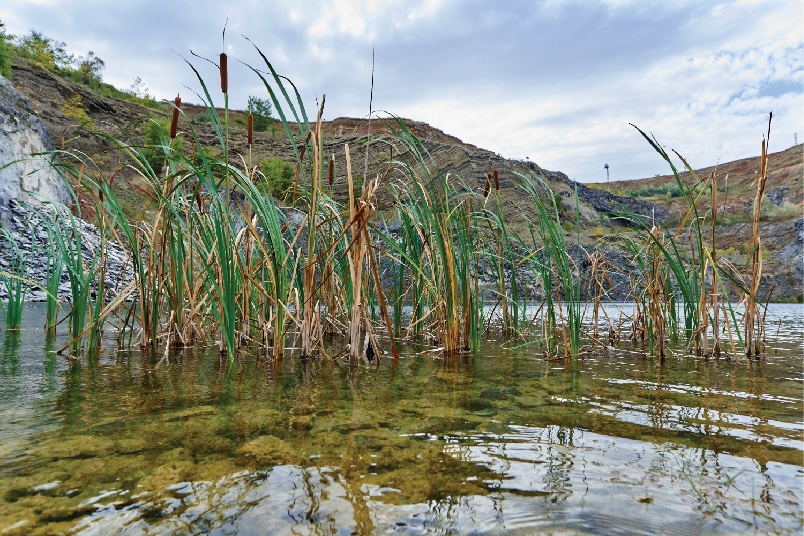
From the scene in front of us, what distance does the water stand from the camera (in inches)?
21.6

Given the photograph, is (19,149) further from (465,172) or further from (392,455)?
(465,172)

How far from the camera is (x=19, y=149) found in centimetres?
1153

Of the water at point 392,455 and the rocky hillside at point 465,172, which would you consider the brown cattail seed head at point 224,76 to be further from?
the rocky hillside at point 465,172

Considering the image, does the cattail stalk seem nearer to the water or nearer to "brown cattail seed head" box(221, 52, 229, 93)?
"brown cattail seed head" box(221, 52, 229, 93)

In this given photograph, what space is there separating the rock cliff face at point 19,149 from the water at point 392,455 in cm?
1073

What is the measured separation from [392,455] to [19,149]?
1473 centimetres

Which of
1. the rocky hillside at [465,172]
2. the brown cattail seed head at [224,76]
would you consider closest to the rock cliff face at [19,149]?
the rocky hillside at [465,172]

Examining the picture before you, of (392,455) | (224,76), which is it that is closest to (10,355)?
(224,76)

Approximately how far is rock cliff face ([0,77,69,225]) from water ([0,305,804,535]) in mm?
10730

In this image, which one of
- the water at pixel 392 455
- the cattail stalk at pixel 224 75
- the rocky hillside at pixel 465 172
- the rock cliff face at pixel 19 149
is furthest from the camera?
the rocky hillside at pixel 465 172

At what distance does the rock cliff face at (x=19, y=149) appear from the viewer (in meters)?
9.55

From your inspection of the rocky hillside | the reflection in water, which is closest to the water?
the reflection in water

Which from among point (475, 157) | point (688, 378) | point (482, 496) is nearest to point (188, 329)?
point (482, 496)

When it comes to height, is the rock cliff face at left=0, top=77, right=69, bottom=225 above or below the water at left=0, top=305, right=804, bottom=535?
above
